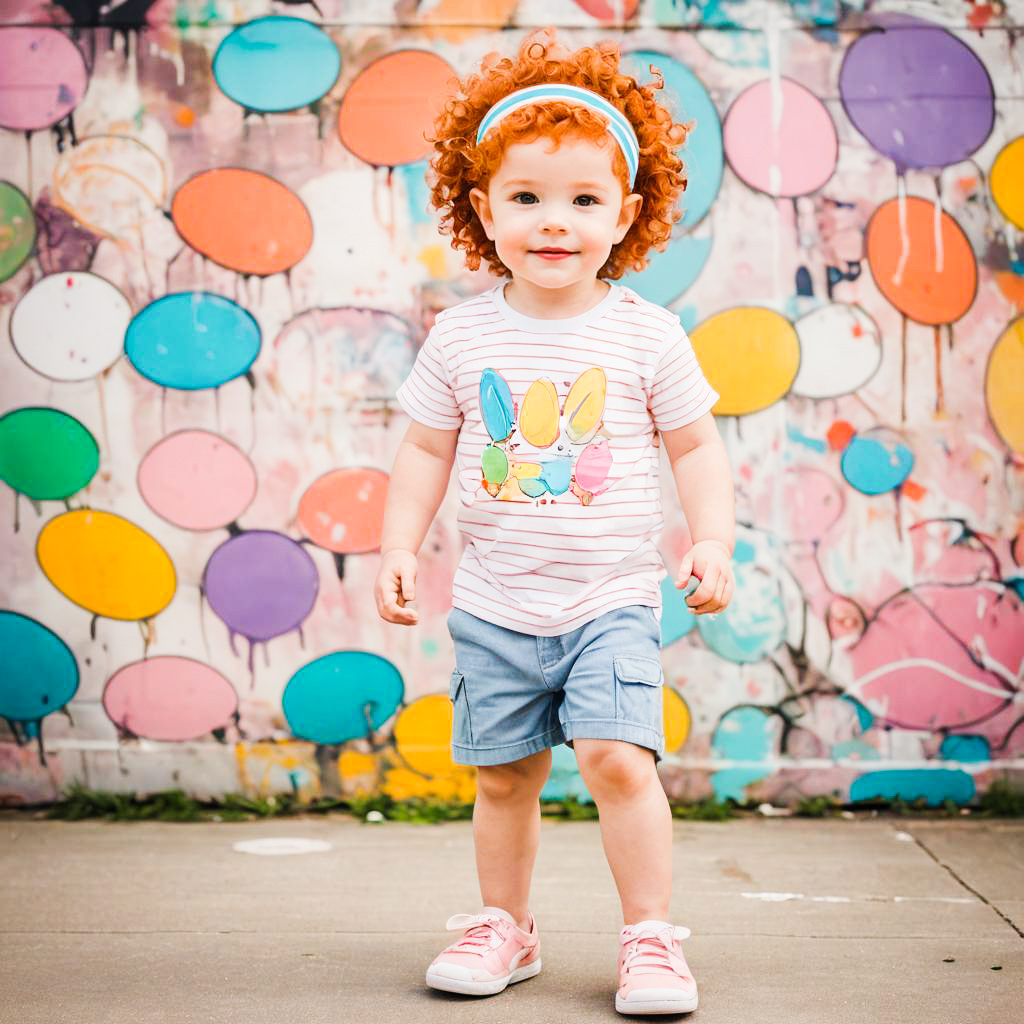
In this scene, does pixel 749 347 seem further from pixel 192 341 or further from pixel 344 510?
pixel 192 341

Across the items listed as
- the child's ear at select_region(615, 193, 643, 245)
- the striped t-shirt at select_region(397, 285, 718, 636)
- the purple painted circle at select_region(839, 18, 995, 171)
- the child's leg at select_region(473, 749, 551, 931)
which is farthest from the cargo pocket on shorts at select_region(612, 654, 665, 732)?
the purple painted circle at select_region(839, 18, 995, 171)

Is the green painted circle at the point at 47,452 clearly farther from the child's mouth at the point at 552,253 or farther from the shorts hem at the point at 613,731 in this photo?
the shorts hem at the point at 613,731

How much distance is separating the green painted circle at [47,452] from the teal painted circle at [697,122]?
5.42ft

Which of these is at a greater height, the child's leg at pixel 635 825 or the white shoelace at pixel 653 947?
the child's leg at pixel 635 825

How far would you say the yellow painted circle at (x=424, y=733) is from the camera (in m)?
3.65

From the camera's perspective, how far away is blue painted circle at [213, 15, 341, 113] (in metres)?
3.58

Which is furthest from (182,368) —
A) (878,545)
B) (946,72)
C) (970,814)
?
(970,814)

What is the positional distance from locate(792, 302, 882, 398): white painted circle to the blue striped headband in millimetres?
1275

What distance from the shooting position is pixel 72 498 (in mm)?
3654

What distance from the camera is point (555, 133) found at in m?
2.33

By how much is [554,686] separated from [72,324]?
1901 millimetres

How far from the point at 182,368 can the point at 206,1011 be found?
184 centimetres

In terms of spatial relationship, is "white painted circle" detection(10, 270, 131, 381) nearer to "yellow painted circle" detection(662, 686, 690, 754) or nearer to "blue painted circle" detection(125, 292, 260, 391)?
"blue painted circle" detection(125, 292, 260, 391)

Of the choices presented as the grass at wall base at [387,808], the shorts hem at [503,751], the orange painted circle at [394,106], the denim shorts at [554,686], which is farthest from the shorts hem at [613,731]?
the orange painted circle at [394,106]
